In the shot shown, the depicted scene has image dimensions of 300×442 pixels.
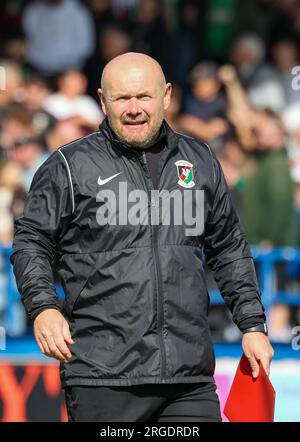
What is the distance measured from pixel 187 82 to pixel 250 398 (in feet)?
23.3

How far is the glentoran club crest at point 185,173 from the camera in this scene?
14.0ft

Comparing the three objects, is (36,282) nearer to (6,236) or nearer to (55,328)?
(55,328)

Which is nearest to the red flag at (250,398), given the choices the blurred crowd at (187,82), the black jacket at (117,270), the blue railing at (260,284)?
the black jacket at (117,270)

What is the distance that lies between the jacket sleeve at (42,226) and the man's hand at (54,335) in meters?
0.13

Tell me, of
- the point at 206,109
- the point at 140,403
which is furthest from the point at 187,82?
the point at 140,403

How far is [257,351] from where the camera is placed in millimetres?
4191

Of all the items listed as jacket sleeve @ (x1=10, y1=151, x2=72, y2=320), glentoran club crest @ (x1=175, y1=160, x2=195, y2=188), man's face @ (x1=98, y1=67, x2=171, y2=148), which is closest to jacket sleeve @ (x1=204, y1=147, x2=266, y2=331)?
glentoran club crest @ (x1=175, y1=160, x2=195, y2=188)

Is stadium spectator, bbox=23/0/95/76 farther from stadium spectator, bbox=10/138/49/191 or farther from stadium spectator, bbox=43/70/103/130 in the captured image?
stadium spectator, bbox=10/138/49/191

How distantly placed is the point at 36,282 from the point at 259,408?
989 mm

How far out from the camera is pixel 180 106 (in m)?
10.7

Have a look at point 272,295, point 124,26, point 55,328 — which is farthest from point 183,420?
point 124,26

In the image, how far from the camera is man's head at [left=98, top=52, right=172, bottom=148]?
4.20 m

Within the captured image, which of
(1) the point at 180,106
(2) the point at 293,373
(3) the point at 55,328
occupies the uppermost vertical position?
(1) the point at 180,106

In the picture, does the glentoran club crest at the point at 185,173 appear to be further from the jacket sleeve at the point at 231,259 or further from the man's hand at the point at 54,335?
the man's hand at the point at 54,335
